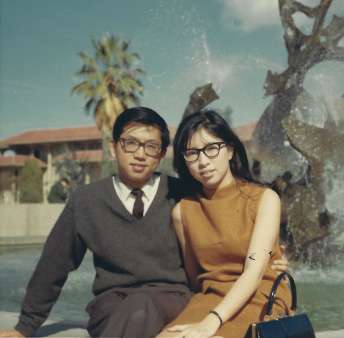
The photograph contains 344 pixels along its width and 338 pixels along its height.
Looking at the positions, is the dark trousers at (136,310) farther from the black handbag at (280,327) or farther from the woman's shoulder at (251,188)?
the woman's shoulder at (251,188)

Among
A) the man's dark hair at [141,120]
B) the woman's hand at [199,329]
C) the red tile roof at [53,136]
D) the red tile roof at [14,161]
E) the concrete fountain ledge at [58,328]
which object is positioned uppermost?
the red tile roof at [53,136]

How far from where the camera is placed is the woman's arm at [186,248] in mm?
2645

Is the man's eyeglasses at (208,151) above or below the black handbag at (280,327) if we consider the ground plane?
above

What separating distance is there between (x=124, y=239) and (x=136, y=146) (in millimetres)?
421

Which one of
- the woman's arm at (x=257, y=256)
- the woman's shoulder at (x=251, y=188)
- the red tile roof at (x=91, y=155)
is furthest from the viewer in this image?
the red tile roof at (x=91, y=155)

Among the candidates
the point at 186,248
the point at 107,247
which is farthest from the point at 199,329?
the point at 107,247

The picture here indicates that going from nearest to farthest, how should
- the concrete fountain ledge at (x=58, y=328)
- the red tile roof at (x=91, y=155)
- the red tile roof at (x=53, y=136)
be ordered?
1. the concrete fountain ledge at (x=58, y=328)
2. the red tile roof at (x=91, y=155)
3. the red tile roof at (x=53, y=136)

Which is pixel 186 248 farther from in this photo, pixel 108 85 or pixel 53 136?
pixel 53 136

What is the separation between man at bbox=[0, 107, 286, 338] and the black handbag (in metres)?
0.48

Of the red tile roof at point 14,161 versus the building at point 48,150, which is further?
the red tile roof at point 14,161

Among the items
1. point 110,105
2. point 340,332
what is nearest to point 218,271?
point 340,332

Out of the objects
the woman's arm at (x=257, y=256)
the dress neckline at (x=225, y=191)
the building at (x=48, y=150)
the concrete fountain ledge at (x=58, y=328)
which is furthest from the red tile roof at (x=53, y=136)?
the woman's arm at (x=257, y=256)

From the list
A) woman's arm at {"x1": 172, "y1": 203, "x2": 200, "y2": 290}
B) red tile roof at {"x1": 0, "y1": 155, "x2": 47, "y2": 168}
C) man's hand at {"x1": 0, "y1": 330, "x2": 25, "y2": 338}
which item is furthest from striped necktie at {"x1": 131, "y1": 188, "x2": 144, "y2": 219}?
red tile roof at {"x1": 0, "y1": 155, "x2": 47, "y2": 168}

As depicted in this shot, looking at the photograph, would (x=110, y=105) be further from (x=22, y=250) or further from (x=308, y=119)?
(x=308, y=119)
